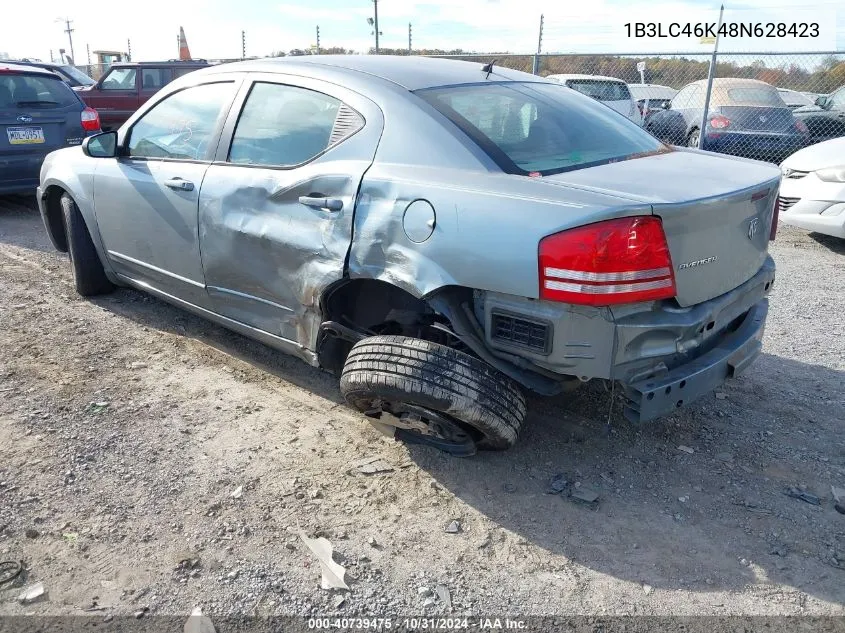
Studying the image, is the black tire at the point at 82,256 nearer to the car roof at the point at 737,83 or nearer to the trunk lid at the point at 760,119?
the trunk lid at the point at 760,119

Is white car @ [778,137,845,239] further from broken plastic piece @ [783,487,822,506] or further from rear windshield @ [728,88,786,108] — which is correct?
broken plastic piece @ [783,487,822,506]

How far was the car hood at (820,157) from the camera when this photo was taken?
21.3 feet

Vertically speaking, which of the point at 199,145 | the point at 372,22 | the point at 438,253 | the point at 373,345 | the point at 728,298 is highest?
the point at 372,22

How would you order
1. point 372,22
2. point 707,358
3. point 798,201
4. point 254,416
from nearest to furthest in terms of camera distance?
point 707,358 < point 254,416 < point 798,201 < point 372,22

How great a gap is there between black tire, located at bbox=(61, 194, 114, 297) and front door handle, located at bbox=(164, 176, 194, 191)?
1.28 metres

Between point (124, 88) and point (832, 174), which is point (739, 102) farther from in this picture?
point (124, 88)

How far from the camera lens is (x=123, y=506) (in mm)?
2738

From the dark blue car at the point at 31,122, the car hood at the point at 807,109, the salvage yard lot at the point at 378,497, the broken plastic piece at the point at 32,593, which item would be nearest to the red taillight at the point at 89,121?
the dark blue car at the point at 31,122

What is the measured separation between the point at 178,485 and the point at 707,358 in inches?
86.0

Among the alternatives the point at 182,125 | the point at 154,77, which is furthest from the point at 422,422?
the point at 154,77

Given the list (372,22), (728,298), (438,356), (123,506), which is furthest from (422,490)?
(372,22)

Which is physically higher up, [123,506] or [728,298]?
[728,298]

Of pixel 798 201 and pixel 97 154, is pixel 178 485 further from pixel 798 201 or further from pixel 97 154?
pixel 798 201

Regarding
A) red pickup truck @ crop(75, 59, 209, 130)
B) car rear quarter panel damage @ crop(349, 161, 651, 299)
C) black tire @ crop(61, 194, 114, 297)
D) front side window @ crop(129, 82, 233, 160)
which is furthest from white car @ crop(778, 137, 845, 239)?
red pickup truck @ crop(75, 59, 209, 130)
